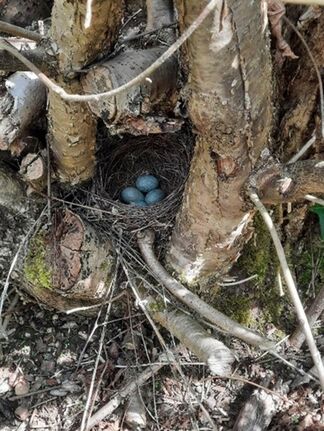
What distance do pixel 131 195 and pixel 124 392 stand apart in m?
0.62

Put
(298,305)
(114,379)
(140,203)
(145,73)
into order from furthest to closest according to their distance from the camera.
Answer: (140,203) → (114,379) → (298,305) → (145,73)

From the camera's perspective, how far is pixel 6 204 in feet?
5.68

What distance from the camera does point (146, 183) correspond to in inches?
81.4

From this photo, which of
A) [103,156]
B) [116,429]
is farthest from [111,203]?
[116,429]

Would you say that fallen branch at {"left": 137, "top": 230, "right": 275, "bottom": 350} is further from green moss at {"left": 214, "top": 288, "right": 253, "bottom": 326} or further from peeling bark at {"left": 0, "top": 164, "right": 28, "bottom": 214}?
peeling bark at {"left": 0, "top": 164, "right": 28, "bottom": 214}

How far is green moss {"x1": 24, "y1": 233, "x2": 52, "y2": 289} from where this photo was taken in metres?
1.72

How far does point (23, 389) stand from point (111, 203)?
2.10 feet

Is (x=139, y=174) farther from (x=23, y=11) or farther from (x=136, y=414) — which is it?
(x=136, y=414)

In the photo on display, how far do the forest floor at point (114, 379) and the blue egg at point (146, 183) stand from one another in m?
0.40

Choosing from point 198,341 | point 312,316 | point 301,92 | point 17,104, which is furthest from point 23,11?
point 312,316

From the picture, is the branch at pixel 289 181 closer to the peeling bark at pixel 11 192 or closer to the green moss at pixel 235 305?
the green moss at pixel 235 305

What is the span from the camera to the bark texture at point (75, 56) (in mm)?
1188

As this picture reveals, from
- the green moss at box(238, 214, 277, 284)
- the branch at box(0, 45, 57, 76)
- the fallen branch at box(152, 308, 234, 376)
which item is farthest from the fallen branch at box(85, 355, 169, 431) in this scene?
the branch at box(0, 45, 57, 76)

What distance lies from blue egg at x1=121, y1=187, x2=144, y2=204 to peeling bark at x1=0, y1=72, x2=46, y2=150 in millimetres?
529
